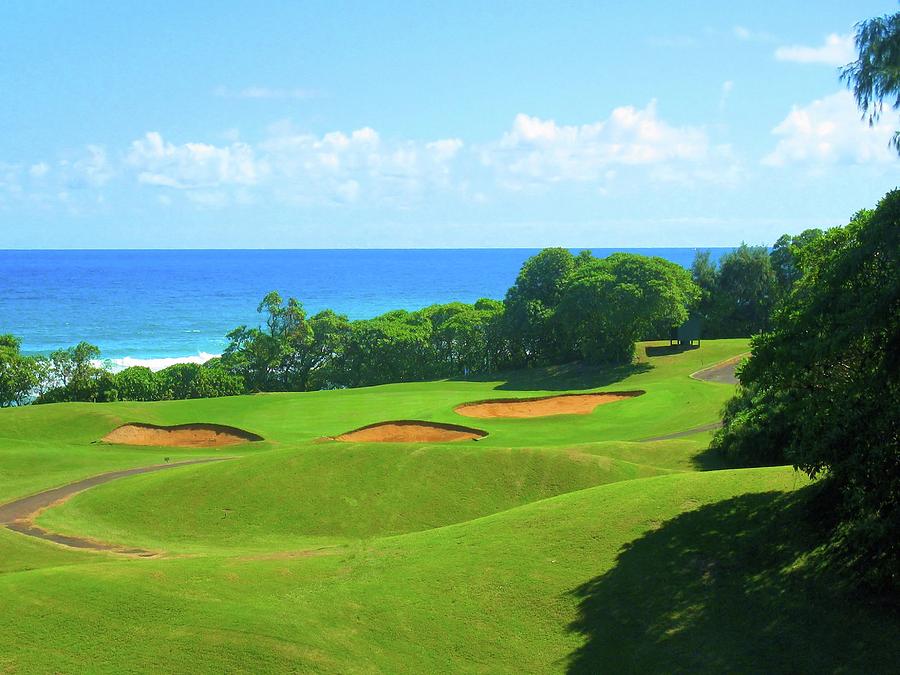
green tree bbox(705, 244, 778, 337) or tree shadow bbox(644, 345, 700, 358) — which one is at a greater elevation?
green tree bbox(705, 244, 778, 337)

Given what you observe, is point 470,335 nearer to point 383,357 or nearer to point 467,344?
point 467,344

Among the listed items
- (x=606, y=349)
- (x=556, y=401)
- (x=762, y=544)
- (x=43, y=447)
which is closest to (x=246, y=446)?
(x=43, y=447)

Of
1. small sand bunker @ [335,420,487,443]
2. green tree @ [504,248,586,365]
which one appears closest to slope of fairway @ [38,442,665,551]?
small sand bunker @ [335,420,487,443]

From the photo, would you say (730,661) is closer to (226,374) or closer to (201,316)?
(226,374)

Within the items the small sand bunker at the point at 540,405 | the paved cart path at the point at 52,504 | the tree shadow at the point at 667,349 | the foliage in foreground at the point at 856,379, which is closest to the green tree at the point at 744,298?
the tree shadow at the point at 667,349

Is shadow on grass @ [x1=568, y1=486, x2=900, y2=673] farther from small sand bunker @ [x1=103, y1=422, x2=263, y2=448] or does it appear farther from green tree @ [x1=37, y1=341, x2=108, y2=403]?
green tree @ [x1=37, y1=341, x2=108, y2=403]

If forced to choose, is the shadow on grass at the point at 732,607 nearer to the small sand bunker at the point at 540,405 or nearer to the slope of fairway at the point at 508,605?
the slope of fairway at the point at 508,605
